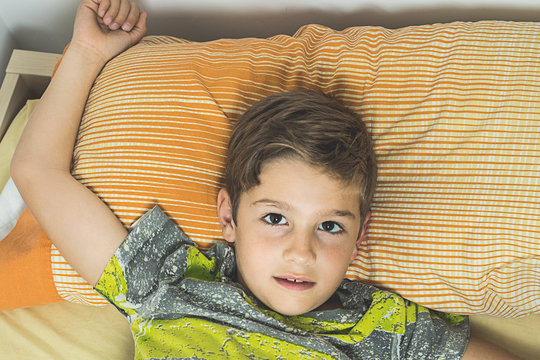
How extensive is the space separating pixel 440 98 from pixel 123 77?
616mm

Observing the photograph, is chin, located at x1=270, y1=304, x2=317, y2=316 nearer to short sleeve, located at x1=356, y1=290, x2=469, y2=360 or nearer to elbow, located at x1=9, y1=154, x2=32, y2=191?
short sleeve, located at x1=356, y1=290, x2=469, y2=360

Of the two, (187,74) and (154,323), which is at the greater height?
(187,74)

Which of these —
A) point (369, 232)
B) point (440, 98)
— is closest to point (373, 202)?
point (369, 232)

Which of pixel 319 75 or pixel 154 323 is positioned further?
pixel 319 75

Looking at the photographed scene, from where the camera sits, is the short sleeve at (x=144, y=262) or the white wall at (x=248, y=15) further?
the white wall at (x=248, y=15)

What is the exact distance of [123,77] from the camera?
3.55ft

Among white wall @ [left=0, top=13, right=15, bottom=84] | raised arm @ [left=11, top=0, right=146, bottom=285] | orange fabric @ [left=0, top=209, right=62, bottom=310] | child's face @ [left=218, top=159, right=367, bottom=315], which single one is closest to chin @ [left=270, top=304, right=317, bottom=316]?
child's face @ [left=218, top=159, right=367, bottom=315]

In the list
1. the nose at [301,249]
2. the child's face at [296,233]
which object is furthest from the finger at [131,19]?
the nose at [301,249]

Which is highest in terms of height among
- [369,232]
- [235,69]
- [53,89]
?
[235,69]

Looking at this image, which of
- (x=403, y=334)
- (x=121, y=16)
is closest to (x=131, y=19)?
(x=121, y=16)

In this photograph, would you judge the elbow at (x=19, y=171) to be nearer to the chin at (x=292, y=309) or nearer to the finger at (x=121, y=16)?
the finger at (x=121, y=16)

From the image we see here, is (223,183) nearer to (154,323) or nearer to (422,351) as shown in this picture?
(154,323)

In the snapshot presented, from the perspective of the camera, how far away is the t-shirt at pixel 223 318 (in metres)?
0.91

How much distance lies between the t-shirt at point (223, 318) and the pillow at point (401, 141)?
0.05 metres
